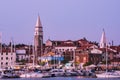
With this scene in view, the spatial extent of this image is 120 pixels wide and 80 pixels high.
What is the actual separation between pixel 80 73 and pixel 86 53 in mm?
28263

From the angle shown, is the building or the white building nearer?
the white building

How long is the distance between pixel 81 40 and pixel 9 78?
62454 mm

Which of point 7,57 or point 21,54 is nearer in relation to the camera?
point 7,57

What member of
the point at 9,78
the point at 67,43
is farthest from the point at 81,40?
the point at 9,78

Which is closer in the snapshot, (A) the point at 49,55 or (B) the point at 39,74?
(B) the point at 39,74

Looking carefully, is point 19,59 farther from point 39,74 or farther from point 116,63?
point 39,74

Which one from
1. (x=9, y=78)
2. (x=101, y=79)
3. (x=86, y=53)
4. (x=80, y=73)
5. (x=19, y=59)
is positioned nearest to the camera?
(x=101, y=79)

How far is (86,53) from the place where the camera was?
91938mm

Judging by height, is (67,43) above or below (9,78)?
above

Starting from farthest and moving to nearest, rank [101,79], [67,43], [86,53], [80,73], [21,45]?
[21,45], [67,43], [86,53], [80,73], [101,79]

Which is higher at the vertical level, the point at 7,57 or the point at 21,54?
the point at 21,54

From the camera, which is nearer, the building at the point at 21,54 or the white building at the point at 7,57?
the white building at the point at 7,57

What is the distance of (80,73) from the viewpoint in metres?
63.8

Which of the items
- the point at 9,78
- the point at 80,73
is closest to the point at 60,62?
the point at 80,73
